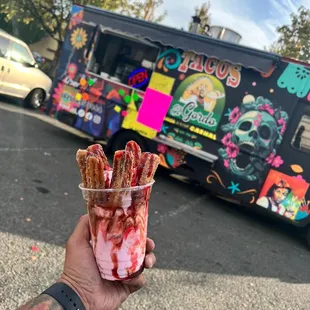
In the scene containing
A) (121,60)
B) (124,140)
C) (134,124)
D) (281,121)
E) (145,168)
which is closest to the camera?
(145,168)

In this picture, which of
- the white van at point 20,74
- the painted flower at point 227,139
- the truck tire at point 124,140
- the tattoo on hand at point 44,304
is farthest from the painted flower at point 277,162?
the white van at point 20,74

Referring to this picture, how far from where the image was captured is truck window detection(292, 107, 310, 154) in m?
5.95

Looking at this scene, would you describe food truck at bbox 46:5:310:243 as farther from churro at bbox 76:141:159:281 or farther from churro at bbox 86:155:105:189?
churro at bbox 86:155:105:189

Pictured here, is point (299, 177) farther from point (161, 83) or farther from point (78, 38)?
point (78, 38)

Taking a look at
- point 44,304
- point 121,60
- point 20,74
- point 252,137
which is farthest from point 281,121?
point 20,74

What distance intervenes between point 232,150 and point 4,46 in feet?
22.9

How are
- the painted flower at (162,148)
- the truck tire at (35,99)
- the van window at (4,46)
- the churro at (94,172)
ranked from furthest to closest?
1. the truck tire at (35,99)
2. the van window at (4,46)
3. the painted flower at (162,148)
4. the churro at (94,172)

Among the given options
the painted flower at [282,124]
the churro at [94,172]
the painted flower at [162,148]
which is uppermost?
the painted flower at [282,124]

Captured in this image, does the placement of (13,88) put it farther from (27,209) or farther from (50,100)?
(27,209)

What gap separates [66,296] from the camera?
150 cm

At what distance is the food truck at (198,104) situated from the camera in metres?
6.04

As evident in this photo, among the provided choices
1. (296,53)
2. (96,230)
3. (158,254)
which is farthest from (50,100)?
(296,53)

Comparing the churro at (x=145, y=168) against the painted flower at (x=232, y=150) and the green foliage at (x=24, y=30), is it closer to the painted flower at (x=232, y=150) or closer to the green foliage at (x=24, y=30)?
the painted flower at (x=232, y=150)

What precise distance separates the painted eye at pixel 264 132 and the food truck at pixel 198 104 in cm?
2
